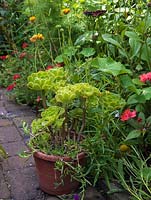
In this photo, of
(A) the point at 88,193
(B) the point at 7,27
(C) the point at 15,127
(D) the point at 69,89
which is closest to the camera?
(D) the point at 69,89

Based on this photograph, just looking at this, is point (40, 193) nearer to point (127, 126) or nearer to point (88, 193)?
point (88, 193)

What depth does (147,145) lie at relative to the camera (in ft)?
7.11

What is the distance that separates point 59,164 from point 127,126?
0.47 m

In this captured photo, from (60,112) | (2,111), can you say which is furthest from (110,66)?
(2,111)

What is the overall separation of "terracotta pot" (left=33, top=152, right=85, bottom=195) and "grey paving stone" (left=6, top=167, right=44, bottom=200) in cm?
7

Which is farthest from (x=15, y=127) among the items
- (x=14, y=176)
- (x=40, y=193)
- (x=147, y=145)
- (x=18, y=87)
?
(x=147, y=145)

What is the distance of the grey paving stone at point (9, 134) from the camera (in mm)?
2811

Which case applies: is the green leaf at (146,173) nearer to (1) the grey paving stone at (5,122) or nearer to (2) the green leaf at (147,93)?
(2) the green leaf at (147,93)

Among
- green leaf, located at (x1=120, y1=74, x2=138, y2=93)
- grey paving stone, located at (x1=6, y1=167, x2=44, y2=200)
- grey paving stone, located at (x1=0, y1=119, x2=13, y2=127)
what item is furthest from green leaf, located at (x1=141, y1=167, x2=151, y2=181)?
grey paving stone, located at (x1=0, y1=119, x2=13, y2=127)

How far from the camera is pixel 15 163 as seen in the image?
2449 millimetres

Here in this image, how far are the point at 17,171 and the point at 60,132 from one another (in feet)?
1.36

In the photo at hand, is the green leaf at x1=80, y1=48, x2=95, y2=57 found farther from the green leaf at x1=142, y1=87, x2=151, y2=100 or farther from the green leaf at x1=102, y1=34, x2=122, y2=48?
the green leaf at x1=142, y1=87, x2=151, y2=100

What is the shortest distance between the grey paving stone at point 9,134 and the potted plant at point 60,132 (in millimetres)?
708

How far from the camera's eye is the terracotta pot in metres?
2.02
